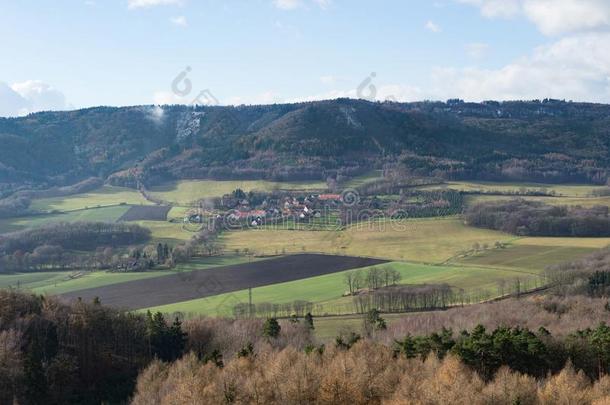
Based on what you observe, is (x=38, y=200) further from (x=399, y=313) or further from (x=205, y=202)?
(x=399, y=313)

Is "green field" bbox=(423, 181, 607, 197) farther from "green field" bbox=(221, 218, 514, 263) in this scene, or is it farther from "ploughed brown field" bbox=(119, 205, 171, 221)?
"ploughed brown field" bbox=(119, 205, 171, 221)

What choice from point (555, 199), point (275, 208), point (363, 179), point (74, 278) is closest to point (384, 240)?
point (275, 208)

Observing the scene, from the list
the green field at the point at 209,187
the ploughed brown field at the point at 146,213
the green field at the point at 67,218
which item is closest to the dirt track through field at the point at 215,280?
the ploughed brown field at the point at 146,213

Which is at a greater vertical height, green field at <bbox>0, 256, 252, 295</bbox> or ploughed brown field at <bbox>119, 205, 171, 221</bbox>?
ploughed brown field at <bbox>119, 205, 171, 221</bbox>

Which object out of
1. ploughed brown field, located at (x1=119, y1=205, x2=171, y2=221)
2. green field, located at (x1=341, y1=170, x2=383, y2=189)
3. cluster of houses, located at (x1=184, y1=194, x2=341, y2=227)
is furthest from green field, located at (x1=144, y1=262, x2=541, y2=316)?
green field, located at (x1=341, y1=170, x2=383, y2=189)

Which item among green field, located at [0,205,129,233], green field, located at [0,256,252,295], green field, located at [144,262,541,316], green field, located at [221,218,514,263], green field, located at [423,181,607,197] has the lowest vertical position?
green field, located at [144,262,541,316]

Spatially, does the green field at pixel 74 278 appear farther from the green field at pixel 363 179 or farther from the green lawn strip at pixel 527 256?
the green field at pixel 363 179

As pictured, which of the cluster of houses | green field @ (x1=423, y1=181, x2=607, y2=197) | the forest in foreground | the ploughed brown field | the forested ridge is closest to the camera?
the forest in foreground
